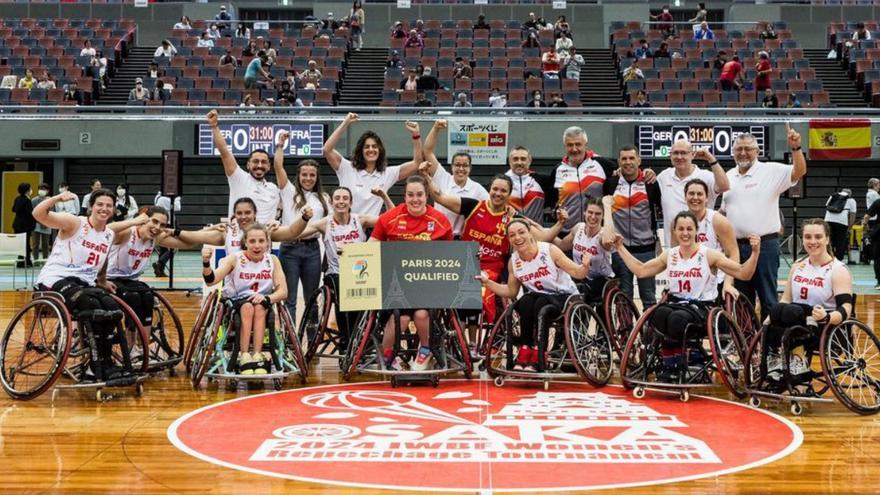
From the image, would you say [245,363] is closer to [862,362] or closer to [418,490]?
[418,490]

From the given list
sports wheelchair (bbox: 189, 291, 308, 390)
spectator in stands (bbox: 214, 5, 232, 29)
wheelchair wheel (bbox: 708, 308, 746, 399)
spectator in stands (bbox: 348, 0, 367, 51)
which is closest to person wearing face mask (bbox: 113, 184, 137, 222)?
spectator in stands (bbox: 214, 5, 232, 29)

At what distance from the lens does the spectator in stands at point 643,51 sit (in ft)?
67.6

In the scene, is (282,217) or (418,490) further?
(282,217)

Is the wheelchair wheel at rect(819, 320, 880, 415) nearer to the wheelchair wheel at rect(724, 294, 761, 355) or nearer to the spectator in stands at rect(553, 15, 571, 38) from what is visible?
the wheelchair wheel at rect(724, 294, 761, 355)

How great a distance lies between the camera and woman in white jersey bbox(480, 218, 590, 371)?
599 cm

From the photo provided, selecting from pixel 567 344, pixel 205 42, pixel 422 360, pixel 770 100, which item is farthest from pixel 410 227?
pixel 205 42

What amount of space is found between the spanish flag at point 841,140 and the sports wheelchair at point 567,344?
11.5m

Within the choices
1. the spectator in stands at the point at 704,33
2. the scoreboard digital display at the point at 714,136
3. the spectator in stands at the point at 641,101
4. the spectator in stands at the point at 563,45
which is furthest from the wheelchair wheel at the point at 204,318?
the spectator in stands at the point at 704,33

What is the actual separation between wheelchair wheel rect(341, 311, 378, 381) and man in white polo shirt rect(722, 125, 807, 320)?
7.95 feet

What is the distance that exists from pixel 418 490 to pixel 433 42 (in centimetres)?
1844

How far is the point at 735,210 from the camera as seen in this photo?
6.27 meters

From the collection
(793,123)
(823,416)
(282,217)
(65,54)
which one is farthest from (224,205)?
(823,416)

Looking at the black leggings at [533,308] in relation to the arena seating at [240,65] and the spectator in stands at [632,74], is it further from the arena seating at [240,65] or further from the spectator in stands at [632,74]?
the spectator in stands at [632,74]

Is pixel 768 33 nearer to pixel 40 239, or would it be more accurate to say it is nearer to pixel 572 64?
pixel 572 64
